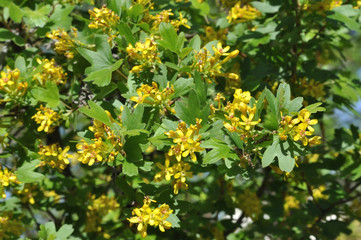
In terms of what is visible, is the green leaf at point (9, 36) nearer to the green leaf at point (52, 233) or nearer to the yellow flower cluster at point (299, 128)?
the green leaf at point (52, 233)

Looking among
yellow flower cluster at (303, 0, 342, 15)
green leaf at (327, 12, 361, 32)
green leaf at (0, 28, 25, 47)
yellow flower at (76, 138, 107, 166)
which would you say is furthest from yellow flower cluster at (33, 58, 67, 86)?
green leaf at (327, 12, 361, 32)

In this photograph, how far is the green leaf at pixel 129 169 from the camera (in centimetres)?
156

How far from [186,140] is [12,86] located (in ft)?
3.57

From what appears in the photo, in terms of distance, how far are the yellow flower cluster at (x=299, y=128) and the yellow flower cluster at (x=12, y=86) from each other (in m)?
1.37

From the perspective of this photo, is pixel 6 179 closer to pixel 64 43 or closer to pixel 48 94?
pixel 48 94

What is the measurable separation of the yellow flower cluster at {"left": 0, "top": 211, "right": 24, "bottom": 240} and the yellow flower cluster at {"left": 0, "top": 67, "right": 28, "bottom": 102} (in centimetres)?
85

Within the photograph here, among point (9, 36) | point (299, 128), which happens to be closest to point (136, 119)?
point (299, 128)

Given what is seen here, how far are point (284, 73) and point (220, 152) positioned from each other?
1496mm

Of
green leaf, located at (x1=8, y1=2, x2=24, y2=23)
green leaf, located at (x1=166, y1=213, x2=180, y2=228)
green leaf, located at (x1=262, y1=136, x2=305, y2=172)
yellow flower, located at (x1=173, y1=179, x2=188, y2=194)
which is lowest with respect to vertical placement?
green leaf, located at (x1=166, y1=213, x2=180, y2=228)

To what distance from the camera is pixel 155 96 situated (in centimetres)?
167

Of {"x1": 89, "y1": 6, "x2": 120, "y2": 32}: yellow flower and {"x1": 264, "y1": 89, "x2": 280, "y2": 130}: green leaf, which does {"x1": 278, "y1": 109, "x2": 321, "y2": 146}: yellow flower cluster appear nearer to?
{"x1": 264, "y1": 89, "x2": 280, "y2": 130}: green leaf

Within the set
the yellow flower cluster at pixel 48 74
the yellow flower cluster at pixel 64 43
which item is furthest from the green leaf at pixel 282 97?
the yellow flower cluster at pixel 48 74

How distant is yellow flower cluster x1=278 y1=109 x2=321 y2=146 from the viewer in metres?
1.46

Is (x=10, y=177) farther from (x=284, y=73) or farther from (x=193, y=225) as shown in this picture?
(x=284, y=73)
